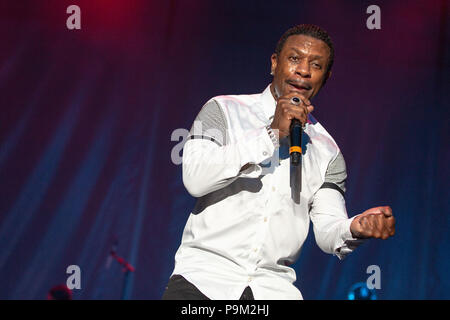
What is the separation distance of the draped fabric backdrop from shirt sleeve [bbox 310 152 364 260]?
1.83m

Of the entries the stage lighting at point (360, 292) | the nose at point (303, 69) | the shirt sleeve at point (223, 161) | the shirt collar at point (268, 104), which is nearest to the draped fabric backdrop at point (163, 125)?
the stage lighting at point (360, 292)

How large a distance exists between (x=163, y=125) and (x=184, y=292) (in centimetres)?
243

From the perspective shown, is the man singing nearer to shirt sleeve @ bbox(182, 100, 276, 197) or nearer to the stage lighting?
shirt sleeve @ bbox(182, 100, 276, 197)

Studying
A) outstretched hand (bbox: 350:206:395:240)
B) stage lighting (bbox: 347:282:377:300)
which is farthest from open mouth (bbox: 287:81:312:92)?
stage lighting (bbox: 347:282:377:300)

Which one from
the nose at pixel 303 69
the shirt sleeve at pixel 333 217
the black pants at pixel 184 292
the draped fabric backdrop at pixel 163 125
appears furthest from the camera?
the draped fabric backdrop at pixel 163 125

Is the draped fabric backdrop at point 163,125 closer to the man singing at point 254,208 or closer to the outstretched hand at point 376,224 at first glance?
the man singing at point 254,208

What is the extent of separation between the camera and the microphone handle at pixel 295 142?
1.63m

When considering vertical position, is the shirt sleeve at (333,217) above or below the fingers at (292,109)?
below

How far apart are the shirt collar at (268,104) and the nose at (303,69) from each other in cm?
14

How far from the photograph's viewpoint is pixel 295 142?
5.42ft
